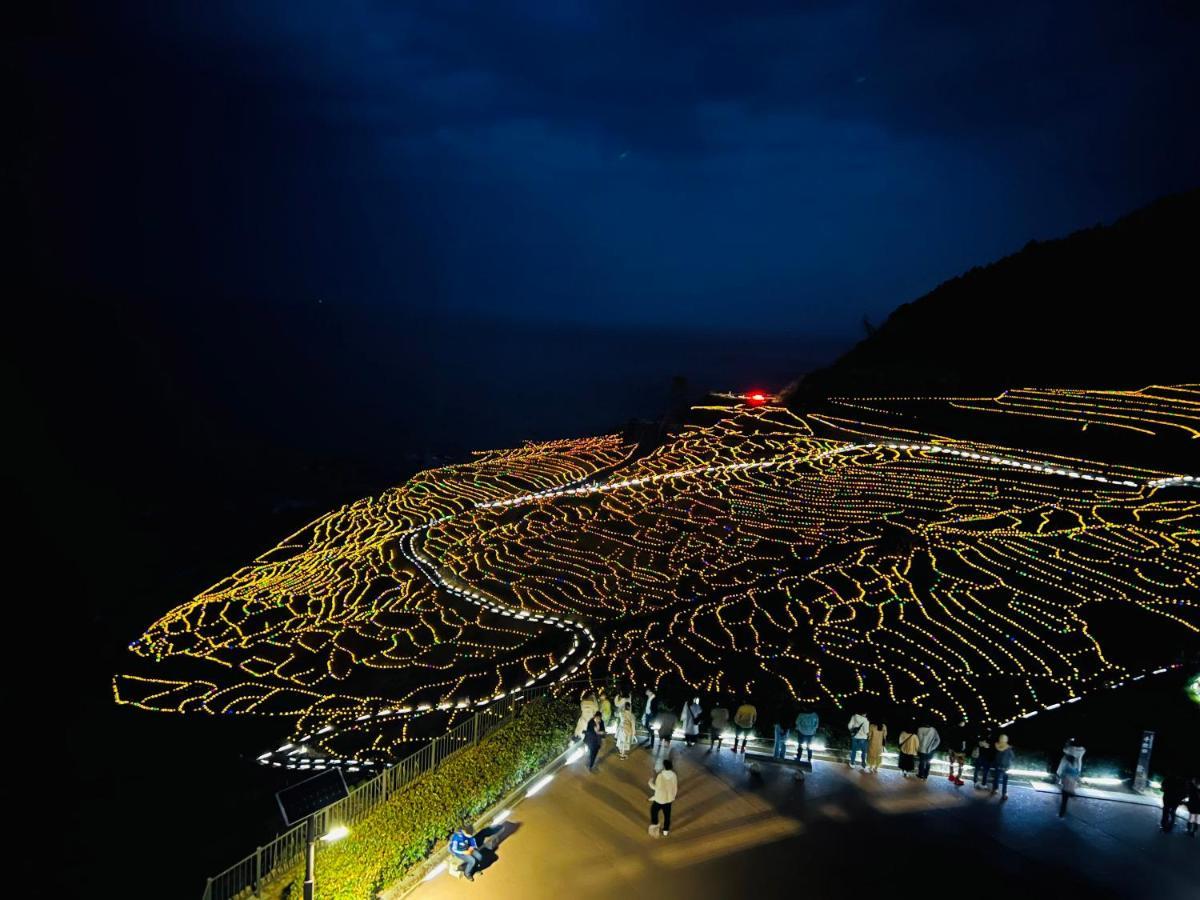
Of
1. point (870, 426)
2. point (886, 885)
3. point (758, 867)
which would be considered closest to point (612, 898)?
point (758, 867)

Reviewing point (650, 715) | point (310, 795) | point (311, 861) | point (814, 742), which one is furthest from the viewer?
point (650, 715)

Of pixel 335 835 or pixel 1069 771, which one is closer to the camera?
pixel 335 835

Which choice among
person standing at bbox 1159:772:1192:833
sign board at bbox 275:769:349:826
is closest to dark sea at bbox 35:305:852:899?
sign board at bbox 275:769:349:826

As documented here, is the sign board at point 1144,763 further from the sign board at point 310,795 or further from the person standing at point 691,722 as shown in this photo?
the sign board at point 310,795

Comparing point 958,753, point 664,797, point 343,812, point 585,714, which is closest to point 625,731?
point 585,714

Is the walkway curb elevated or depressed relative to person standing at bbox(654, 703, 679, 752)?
depressed

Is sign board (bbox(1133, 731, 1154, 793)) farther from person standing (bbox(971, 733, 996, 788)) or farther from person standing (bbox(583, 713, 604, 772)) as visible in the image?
person standing (bbox(583, 713, 604, 772))

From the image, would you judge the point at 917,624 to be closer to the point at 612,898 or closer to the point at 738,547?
the point at 738,547

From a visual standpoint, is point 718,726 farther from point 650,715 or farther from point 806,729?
point 806,729
